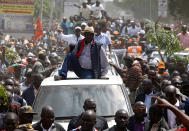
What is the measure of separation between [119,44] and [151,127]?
14.1 metres

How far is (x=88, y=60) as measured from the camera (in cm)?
995

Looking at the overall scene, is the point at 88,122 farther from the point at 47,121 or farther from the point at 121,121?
the point at 47,121

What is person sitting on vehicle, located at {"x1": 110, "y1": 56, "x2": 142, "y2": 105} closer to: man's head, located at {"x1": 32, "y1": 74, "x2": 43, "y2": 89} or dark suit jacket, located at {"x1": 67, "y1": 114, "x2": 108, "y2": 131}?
man's head, located at {"x1": 32, "y1": 74, "x2": 43, "y2": 89}

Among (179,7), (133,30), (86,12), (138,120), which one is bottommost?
(133,30)

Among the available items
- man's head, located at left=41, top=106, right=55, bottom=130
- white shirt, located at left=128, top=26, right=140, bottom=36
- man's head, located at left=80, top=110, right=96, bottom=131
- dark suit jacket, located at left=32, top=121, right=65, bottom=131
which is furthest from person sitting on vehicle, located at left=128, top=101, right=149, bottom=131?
white shirt, located at left=128, top=26, right=140, bottom=36

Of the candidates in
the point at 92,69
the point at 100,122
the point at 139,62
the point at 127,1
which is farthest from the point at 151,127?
the point at 127,1

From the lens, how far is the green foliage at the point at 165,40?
1351 centimetres

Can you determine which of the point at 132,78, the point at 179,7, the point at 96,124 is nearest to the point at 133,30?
the point at 179,7

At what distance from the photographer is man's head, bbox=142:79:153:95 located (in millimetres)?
9031

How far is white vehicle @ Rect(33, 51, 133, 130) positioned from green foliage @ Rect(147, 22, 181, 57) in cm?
521

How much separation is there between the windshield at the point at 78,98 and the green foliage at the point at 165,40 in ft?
17.5

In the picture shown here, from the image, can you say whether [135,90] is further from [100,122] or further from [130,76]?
[100,122]

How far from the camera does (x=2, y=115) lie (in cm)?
747

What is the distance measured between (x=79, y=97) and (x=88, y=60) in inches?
67.8
